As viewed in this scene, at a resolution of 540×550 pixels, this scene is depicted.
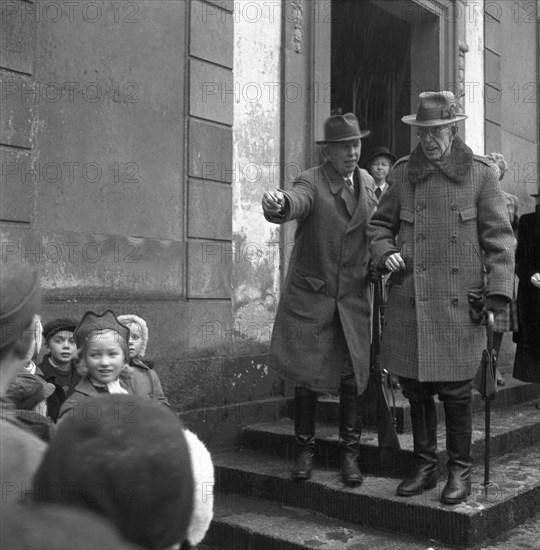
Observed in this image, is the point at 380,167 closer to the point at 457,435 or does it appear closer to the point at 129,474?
the point at 457,435

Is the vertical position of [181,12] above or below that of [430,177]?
above

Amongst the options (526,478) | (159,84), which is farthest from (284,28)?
(526,478)

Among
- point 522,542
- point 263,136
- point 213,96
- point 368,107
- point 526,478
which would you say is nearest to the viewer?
point 522,542

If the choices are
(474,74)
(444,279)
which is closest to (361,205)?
(444,279)

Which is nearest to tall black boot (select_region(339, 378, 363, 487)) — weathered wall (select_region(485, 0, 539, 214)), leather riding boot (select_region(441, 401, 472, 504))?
leather riding boot (select_region(441, 401, 472, 504))

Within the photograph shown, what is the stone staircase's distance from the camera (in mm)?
3795

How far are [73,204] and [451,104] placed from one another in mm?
2241

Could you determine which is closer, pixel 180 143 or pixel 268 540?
pixel 268 540

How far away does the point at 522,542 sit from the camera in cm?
388

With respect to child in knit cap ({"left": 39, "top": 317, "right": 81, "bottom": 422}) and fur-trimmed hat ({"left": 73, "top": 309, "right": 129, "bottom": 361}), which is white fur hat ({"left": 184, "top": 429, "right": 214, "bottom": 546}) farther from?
child in knit cap ({"left": 39, "top": 317, "right": 81, "bottom": 422})

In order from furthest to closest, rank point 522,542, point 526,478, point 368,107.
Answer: point 368,107 → point 526,478 → point 522,542

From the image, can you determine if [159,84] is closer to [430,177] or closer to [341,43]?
[430,177]

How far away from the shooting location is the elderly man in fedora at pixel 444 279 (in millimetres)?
3893

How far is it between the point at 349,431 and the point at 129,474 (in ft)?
11.4
